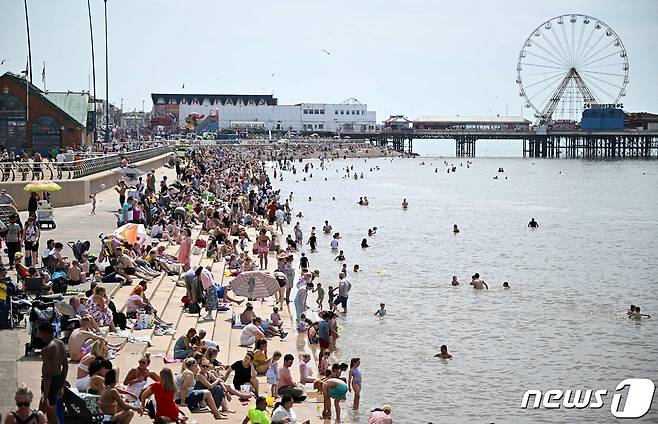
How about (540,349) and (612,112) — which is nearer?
(540,349)

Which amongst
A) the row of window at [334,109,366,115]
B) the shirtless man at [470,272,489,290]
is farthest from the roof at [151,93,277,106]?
the shirtless man at [470,272,489,290]

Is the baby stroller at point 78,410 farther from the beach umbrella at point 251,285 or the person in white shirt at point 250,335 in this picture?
the beach umbrella at point 251,285

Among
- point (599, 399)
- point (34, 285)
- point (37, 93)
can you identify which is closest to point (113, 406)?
point (34, 285)

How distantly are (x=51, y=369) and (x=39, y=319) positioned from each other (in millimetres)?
3409

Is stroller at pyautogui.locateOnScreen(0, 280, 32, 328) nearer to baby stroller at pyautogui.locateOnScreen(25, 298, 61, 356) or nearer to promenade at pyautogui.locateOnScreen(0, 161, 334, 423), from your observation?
promenade at pyautogui.locateOnScreen(0, 161, 334, 423)

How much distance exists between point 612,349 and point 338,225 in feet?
87.0

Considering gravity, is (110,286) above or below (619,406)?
above

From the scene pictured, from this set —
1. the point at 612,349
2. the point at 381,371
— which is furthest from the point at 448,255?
the point at 381,371

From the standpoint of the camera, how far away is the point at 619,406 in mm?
16031

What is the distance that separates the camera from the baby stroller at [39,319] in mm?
12555

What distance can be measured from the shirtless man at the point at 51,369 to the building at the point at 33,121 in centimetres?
3280

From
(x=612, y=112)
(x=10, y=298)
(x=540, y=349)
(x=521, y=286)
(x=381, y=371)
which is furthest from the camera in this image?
(x=612, y=112)

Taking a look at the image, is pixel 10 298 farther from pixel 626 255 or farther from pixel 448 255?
pixel 626 255

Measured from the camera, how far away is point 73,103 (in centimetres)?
5012
